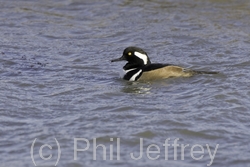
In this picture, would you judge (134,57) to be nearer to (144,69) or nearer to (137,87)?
(144,69)

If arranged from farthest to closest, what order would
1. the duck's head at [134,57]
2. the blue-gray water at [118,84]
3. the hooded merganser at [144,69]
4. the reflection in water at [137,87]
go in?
the duck's head at [134,57] < the hooded merganser at [144,69] < the reflection in water at [137,87] < the blue-gray water at [118,84]

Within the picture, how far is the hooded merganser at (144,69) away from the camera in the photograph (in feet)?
39.9

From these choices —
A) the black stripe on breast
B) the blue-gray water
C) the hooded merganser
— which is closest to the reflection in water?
the blue-gray water

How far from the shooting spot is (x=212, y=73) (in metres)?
12.1

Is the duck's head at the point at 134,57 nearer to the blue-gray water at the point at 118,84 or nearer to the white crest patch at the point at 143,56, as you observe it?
the white crest patch at the point at 143,56

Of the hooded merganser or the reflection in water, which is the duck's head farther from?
the reflection in water

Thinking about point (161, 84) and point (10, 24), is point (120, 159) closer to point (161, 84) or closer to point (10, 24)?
point (161, 84)

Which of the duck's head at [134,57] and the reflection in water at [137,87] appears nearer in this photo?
the reflection in water at [137,87]

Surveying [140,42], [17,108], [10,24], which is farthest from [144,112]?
[10,24]

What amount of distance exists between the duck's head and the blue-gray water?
0.33 m

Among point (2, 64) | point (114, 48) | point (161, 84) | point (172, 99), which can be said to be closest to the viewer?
point (172, 99)

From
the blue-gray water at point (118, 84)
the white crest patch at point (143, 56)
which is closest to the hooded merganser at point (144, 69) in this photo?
the white crest patch at point (143, 56)

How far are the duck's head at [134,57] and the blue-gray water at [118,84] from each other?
326mm

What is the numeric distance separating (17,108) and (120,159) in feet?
8.60
